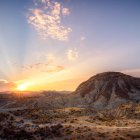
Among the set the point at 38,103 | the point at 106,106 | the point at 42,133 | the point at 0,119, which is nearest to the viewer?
the point at 42,133

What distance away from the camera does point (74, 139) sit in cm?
3206

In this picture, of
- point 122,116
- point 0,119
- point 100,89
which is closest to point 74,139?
point 0,119

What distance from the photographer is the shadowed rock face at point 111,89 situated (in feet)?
307

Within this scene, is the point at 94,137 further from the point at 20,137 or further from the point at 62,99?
the point at 62,99

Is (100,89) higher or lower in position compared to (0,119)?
higher

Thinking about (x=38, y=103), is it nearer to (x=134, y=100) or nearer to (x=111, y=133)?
(x=134, y=100)

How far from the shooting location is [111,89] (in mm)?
101875

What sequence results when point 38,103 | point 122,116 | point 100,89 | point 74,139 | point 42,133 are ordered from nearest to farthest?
1. point 74,139
2. point 42,133
3. point 122,116
4. point 38,103
5. point 100,89

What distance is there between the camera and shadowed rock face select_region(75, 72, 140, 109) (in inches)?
3689

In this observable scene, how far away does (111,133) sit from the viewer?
33750 millimetres

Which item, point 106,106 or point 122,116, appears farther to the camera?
point 106,106

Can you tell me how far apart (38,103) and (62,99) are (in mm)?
9710

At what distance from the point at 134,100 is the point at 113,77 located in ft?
72.2

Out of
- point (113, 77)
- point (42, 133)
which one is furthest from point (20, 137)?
point (113, 77)
